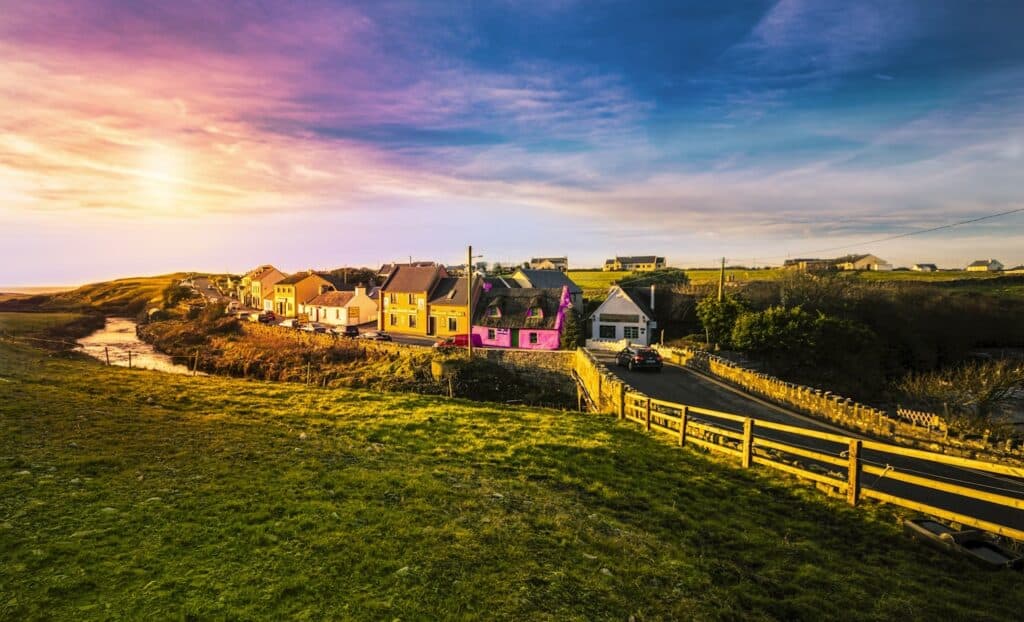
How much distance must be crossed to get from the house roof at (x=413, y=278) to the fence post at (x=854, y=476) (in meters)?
58.3

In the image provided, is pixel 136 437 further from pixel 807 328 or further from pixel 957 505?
pixel 807 328

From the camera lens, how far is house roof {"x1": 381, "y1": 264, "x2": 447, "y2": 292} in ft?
216

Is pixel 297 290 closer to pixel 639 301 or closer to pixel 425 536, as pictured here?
pixel 639 301

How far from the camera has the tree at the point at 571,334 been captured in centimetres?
5191

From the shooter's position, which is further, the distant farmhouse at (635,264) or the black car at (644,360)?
the distant farmhouse at (635,264)

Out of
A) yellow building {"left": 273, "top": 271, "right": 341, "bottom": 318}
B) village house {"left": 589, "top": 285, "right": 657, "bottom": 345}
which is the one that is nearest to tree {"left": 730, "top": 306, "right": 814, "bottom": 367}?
village house {"left": 589, "top": 285, "right": 657, "bottom": 345}

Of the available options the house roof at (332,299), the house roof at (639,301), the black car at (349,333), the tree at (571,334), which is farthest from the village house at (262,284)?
the house roof at (639,301)

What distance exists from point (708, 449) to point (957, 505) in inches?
241

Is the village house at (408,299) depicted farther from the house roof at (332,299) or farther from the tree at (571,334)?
the tree at (571,334)

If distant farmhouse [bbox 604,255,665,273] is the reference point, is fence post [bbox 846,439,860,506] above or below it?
below

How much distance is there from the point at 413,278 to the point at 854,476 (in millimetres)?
61957

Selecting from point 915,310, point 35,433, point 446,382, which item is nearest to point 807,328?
point 915,310

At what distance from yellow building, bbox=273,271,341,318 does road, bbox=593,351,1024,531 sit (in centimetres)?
6493

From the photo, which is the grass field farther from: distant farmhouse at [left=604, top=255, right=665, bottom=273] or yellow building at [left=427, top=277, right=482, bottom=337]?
distant farmhouse at [left=604, top=255, right=665, bottom=273]
